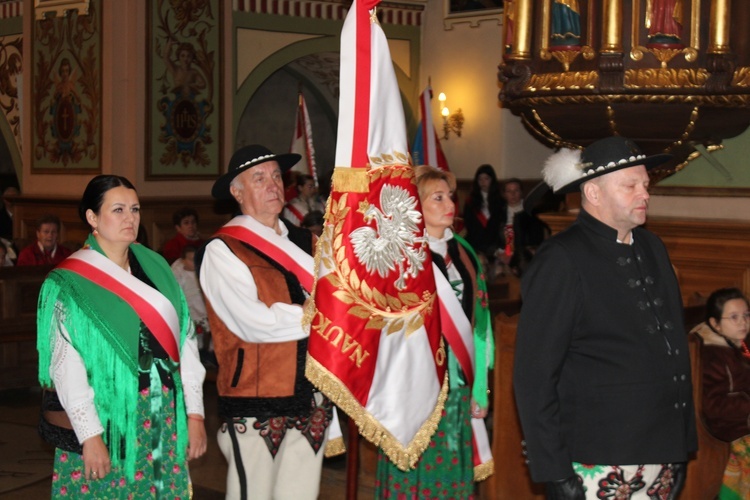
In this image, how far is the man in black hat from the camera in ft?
9.26

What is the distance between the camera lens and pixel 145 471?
3.43m

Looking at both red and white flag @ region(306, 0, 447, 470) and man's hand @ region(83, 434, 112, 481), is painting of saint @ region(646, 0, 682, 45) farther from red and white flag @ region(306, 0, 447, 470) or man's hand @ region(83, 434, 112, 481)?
man's hand @ region(83, 434, 112, 481)

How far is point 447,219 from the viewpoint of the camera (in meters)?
4.04

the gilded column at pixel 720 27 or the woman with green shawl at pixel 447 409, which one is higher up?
the gilded column at pixel 720 27

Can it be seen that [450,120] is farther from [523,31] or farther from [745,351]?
[745,351]

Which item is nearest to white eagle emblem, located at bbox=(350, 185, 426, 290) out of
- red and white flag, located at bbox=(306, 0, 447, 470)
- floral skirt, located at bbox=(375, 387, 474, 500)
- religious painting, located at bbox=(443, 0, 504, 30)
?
red and white flag, located at bbox=(306, 0, 447, 470)

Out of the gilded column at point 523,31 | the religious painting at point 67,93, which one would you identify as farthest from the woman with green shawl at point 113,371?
the religious painting at point 67,93

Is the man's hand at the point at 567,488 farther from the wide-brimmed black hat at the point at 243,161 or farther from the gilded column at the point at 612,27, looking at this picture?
the gilded column at the point at 612,27

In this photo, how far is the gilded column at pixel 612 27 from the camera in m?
4.96

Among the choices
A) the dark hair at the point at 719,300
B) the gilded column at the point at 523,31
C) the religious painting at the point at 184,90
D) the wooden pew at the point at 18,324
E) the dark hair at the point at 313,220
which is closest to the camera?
the dark hair at the point at 719,300

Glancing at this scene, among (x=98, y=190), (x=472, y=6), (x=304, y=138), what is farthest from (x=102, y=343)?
(x=472, y=6)

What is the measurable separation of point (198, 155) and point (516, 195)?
337 centimetres

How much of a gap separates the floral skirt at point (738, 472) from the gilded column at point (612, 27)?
175 centimetres

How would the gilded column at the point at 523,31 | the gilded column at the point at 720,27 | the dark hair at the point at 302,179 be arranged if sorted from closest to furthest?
the gilded column at the point at 720,27 → the gilded column at the point at 523,31 → the dark hair at the point at 302,179
